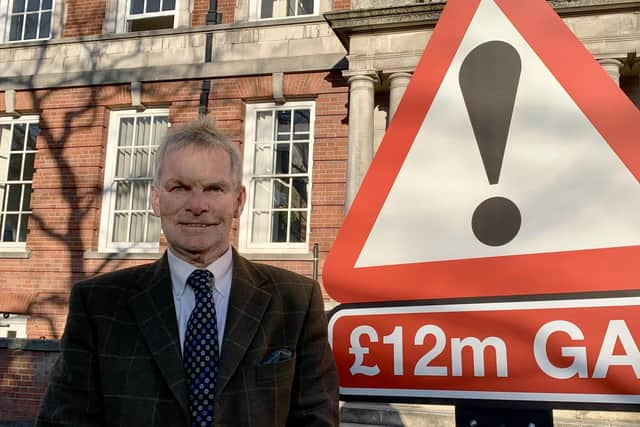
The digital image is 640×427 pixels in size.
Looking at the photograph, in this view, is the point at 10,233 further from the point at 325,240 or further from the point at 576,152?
the point at 576,152

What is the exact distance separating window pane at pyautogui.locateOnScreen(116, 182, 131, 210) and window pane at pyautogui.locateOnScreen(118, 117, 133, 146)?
80 centimetres

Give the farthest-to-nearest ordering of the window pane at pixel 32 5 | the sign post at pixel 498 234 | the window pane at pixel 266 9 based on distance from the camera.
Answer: the window pane at pixel 32 5, the window pane at pixel 266 9, the sign post at pixel 498 234

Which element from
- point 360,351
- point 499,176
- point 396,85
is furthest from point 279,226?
point 499,176

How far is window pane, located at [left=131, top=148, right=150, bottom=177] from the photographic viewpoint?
11323mm

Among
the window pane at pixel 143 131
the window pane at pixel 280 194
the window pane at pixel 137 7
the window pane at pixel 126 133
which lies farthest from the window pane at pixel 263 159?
the window pane at pixel 137 7

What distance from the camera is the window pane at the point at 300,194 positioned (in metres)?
10.5

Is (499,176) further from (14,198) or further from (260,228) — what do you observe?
(14,198)

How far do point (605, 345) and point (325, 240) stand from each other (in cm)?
876

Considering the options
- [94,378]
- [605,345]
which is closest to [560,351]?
[605,345]

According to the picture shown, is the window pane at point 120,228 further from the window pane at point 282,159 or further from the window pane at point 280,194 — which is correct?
the window pane at point 282,159

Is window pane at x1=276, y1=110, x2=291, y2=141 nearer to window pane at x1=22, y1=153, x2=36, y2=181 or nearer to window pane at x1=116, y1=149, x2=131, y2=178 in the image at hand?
window pane at x1=116, y1=149, x2=131, y2=178

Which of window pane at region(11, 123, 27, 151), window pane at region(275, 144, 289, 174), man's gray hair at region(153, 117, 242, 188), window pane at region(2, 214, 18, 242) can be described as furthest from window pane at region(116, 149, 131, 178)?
man's gray hair at region(153, 117, 242, 188)

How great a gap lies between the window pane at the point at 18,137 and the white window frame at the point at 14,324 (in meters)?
3.27

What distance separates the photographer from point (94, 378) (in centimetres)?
149
